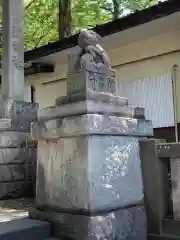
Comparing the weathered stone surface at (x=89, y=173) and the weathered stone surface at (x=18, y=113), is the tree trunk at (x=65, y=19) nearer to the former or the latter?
the weathered stone surface at (x=18, y=113)

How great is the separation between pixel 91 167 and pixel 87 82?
3.07ft

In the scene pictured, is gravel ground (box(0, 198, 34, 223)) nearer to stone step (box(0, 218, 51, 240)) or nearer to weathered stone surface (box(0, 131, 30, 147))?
stone step (box(0, 218, 51, 240))

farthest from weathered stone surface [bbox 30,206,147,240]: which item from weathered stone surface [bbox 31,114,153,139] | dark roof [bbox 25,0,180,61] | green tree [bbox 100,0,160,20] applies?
green tree [bbox 100,0,160,20]

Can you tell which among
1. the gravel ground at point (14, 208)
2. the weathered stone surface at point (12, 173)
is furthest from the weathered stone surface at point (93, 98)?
the weathered stone surface at point (12, 173)

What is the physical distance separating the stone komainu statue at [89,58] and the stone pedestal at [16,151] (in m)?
3.11

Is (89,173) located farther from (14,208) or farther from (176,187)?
(14,208)

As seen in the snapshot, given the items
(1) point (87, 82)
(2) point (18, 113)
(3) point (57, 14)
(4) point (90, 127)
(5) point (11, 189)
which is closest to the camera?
(4) point (90, 127)

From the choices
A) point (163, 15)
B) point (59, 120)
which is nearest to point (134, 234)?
point (59, 120)

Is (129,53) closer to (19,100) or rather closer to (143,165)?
(19,100)

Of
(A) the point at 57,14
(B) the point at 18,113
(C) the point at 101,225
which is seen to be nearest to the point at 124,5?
(A) the point at 57,14

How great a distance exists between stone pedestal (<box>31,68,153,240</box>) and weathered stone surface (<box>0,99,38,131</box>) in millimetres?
2776

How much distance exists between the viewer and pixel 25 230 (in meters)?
4.27

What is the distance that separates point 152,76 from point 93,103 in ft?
21.8

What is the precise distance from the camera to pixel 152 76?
1063 centimetres
